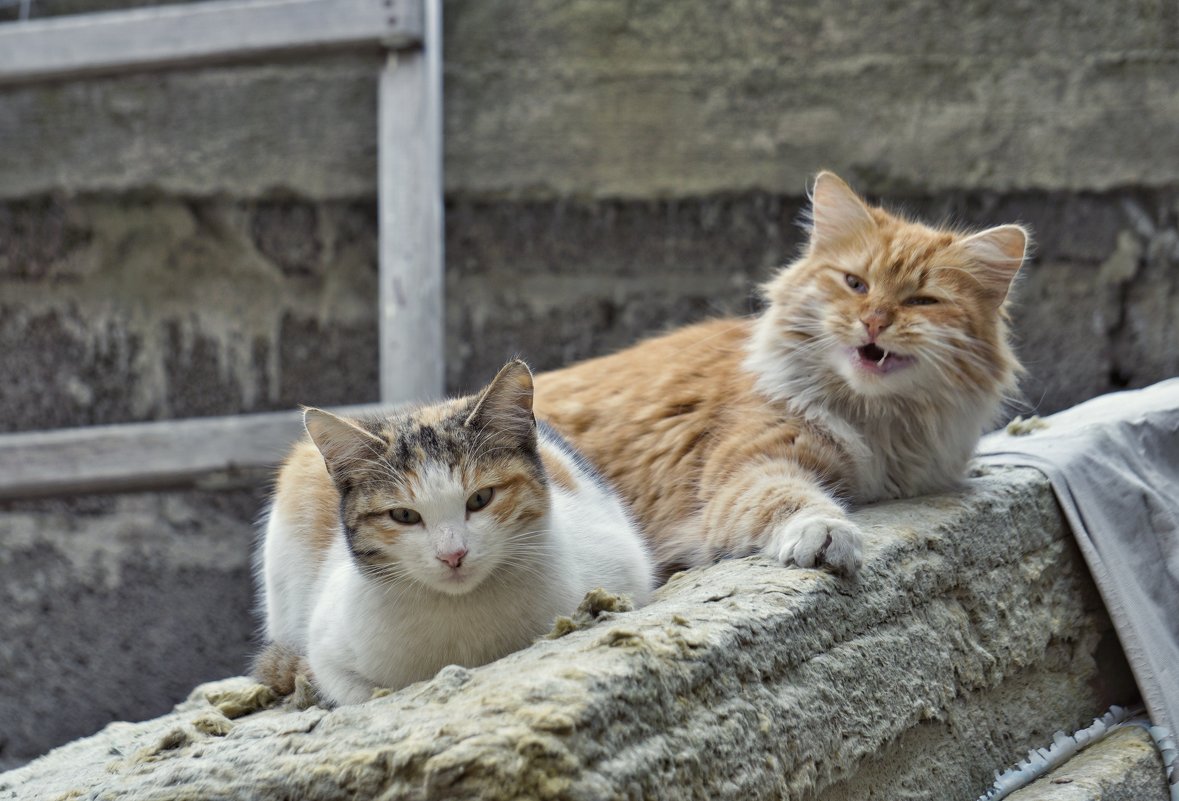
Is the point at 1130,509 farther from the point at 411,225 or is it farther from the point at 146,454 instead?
the point at 146,454

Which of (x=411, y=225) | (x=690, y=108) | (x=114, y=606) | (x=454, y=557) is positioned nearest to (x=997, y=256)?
(x=454, y=557)

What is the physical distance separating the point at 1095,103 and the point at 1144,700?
2264 millimetres

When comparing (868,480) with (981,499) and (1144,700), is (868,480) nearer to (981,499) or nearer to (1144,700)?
(981,499)

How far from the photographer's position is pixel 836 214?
293cm

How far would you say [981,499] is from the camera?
8.79ft

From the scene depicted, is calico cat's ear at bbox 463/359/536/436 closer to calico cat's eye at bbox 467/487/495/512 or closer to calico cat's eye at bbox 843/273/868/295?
calico cat's eye at bbox 467/487/495/512

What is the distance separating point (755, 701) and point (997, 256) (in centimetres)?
140

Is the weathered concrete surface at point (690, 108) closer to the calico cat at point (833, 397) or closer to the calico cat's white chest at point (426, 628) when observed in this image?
the calico cat at point (833, 397)

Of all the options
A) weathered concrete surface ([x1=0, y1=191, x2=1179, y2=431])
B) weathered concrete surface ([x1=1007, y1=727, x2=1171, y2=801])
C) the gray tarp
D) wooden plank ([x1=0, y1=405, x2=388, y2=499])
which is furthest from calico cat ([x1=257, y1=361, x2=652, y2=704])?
weathered concrete surface ([x1=0, y1=191, x2=1179, y2=431])

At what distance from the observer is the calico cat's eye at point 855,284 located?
9.11 feet

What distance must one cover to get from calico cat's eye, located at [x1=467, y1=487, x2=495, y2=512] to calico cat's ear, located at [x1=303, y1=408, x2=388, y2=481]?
0.18 m

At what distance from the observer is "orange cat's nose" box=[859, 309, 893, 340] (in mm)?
2629

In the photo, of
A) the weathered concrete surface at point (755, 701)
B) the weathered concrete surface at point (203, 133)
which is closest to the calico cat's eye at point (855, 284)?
the weathered concrete surface at point (755, 701)

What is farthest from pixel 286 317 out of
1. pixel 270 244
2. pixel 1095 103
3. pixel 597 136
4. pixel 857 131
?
pixel 1095 103
